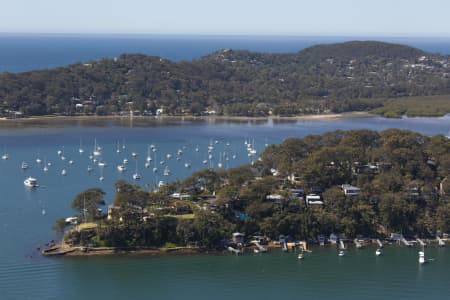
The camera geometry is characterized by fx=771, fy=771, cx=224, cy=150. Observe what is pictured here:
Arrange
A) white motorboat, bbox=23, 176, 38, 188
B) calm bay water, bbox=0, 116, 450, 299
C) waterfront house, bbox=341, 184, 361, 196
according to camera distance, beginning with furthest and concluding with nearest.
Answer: white motorboat, bbox=23, 176, 38, 188
waterfront house, bbox=341, 184, 361, 196
calm bay water, bbox=0, 116, 450, 299

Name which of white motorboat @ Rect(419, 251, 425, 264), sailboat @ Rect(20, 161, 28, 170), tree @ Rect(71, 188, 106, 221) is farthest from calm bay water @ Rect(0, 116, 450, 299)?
sailboat @ Rect(20, 161, 28, 170)

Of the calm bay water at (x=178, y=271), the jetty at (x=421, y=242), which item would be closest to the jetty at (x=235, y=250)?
the calm bay water at (x=178, y=271)

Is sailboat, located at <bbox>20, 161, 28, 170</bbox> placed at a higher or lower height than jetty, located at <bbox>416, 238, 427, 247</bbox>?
lower

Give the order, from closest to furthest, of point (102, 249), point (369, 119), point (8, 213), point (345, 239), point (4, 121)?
1. point (102, 249)
2. point (345, 239)
3. point (8, 213)
4. point (4, 121)
5. point (369, 119)

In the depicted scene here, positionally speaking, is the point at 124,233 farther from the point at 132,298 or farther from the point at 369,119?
the point at 369,119

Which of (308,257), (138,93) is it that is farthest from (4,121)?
(308,257)

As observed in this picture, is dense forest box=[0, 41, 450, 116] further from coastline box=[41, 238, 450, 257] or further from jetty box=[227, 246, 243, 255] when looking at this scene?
jetty box=[227, 246, 243, 255]
